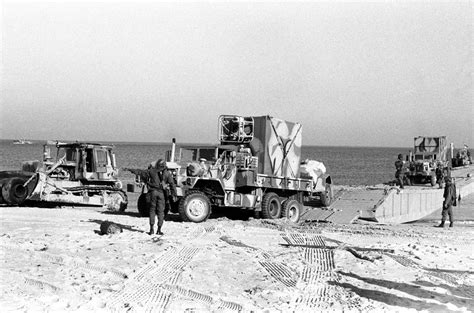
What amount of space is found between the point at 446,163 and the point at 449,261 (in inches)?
881

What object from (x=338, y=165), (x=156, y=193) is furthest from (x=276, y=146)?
(x=338, y=165)

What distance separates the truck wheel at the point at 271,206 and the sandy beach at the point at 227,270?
2757 millimetres

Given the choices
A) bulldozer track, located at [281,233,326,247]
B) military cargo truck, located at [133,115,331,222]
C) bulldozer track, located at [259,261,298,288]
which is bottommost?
bulldozer track, located at [259,261,298,288]

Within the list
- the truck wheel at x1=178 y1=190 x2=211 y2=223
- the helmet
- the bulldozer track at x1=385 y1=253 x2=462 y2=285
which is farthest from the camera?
the truck wheel at x1=178 y1=190 x2=211 y2=223

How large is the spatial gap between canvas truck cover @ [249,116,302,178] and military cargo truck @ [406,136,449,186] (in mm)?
13012

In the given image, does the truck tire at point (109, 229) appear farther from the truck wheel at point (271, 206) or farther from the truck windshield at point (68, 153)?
the truck windshield at point (68, 153)

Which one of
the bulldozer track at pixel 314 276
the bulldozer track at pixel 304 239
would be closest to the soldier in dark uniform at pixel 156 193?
the bulldozer track at pixel 304 239

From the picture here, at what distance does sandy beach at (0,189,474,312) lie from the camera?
281 inches

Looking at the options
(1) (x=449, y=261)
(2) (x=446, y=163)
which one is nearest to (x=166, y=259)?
(1) (x=449, y=261)

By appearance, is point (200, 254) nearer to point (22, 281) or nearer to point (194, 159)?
point (22, 281)

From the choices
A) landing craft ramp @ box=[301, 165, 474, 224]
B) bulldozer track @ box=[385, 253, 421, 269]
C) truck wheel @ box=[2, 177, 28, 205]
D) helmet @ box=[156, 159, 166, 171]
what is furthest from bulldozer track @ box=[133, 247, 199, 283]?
truck wheel @ box=[2, 177, 28, 205]

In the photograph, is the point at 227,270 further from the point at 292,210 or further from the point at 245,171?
the point at 292,210

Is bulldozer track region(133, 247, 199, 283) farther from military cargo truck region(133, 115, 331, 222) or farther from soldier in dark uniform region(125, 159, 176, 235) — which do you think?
military cargo truck region(133, 115, 331, 222)

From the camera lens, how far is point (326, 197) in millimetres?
19453
